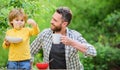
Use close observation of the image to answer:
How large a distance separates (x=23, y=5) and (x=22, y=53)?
1593mm

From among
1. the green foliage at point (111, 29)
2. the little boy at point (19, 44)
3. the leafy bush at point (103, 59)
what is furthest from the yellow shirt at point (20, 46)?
the green foliage at point (111, 29)

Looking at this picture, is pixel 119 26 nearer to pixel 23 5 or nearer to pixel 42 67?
pixel 23 5

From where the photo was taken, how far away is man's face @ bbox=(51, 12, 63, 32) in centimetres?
436

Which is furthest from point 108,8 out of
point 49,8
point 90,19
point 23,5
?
point 23,5

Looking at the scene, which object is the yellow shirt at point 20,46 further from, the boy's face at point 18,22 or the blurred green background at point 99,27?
the blurred green background at point 99,27

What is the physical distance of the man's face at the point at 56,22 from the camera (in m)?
4.36

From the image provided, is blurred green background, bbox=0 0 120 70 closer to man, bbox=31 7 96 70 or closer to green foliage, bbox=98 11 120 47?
green foliage, bbox=98 11 120 47

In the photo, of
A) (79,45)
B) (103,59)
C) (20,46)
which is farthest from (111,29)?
(79,45)

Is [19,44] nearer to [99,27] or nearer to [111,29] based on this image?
[111,29]

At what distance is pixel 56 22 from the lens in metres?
4.40

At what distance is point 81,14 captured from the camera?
12375mm

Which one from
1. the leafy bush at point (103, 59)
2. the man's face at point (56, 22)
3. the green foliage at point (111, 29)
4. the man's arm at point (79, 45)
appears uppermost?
the green foliage at point (111, 29)

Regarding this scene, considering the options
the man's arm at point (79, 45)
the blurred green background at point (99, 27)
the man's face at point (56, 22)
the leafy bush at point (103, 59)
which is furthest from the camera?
the blurred green background at point (99, 27)

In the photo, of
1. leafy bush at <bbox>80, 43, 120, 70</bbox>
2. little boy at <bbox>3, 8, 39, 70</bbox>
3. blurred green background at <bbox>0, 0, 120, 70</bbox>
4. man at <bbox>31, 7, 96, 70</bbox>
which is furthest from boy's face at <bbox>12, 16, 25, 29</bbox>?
leafy bush at <bbox>80, 43, 120, 70</bbox>
